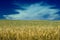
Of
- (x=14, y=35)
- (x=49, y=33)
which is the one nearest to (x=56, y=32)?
A: (x=49, y=33)

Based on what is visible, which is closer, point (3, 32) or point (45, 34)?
point (45, 34)

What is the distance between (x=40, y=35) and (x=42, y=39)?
90 millimetres

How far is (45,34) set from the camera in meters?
4.26

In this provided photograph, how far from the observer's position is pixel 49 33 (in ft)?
14.3

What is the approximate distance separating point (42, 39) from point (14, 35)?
63cm

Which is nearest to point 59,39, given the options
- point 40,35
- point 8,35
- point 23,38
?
point 40,35

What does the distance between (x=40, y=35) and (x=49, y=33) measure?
0.80 ft

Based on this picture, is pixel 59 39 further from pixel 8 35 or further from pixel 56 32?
pixel 8 35

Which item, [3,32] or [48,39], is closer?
[48,39]

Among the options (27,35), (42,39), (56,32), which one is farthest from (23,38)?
(56,32)

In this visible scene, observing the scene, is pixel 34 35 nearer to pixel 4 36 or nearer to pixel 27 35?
pixel 27 35

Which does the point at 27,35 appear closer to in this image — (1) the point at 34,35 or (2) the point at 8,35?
(1) the point at 34,35

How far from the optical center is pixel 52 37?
4262 mm

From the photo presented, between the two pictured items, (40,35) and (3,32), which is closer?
(40,35)
